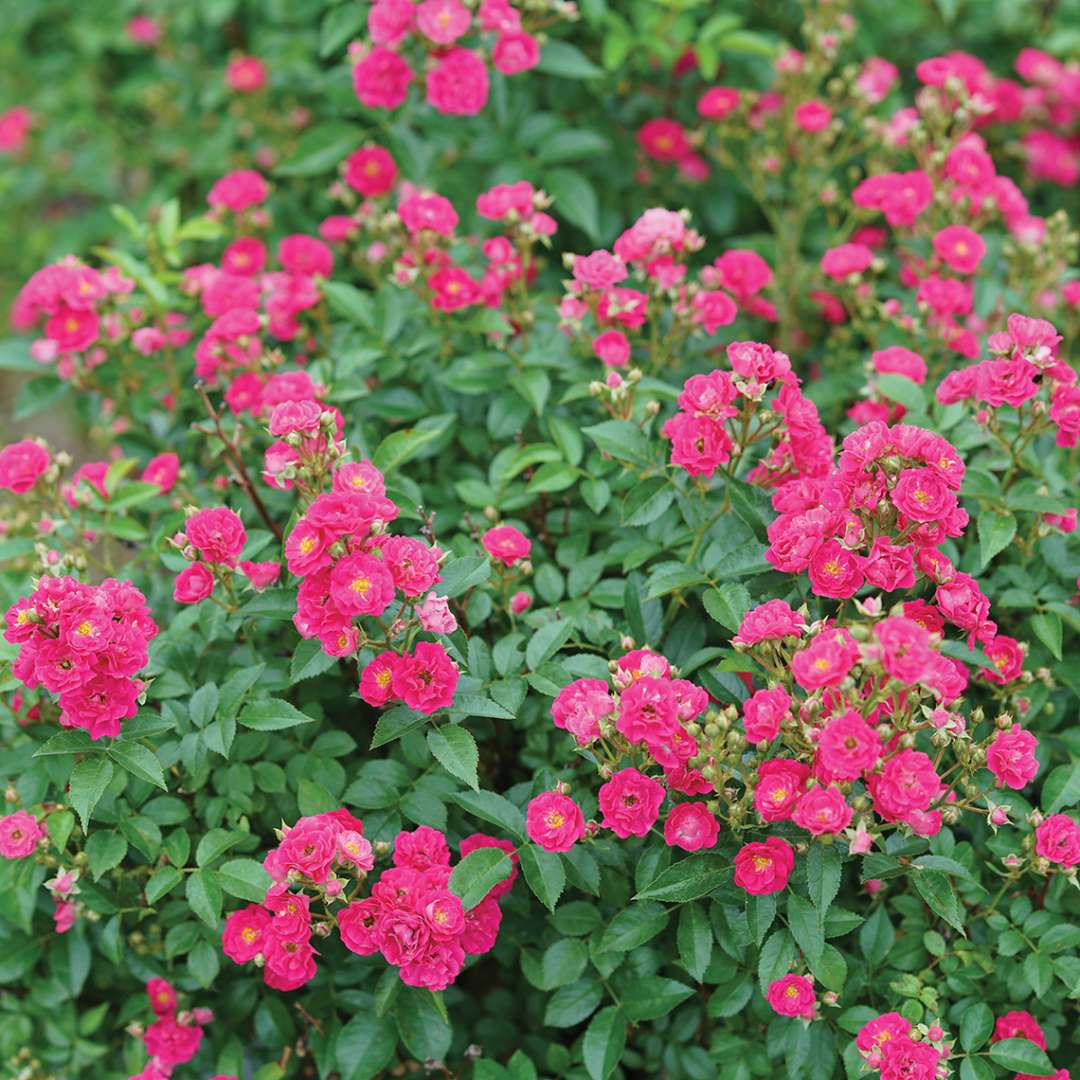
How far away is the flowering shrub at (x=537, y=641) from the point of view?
183 cm

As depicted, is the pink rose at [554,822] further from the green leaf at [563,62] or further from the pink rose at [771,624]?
the green leaf at [563,62]

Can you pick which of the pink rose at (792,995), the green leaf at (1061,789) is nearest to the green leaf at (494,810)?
the pink rose at (792,995)

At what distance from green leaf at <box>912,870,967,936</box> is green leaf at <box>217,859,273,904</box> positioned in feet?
3.51

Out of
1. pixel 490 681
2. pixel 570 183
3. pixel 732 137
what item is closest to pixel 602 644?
pixel 490 681

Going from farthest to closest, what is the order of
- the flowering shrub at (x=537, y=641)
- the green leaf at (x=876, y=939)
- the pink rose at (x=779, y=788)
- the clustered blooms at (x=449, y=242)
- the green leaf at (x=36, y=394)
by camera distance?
the green leaf at (x=36, y=394) → the clustered blooms at (x=449, y=242) → the green leaf at (x=876, y=939) → the flowering shrub at (x=537, y=641) → the pink rose at (x=779, y=788)

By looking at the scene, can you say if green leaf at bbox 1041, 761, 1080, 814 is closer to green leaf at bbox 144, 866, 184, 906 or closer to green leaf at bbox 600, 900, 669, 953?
green leaf at bbox 600, 900, 669, 953

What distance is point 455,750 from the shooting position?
1.90 metres

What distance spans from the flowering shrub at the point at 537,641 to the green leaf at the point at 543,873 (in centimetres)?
1

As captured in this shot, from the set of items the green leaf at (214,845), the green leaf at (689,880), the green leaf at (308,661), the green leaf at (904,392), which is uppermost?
the green leaf at (904,392)

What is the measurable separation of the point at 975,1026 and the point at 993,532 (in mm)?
847

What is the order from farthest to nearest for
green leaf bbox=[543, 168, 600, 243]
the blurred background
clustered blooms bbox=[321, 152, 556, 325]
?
1. the blurred background
2. green leaf bbox=[543, 168, 600, 243]
3. clustered blooms bbox=[321, 152, 556, 325]

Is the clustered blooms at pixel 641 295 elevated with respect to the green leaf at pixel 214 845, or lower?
elevated

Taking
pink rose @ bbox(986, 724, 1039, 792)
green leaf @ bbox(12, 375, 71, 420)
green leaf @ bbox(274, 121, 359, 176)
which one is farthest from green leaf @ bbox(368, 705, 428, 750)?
green leaf @ bbox(274, 121, 359, 176)

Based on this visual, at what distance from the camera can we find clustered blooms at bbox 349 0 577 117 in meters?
2.71
